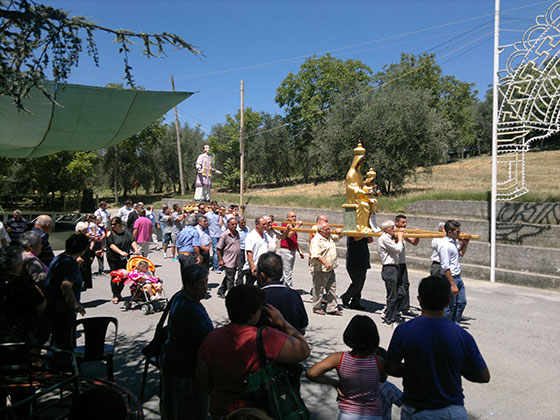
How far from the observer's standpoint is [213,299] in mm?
8961

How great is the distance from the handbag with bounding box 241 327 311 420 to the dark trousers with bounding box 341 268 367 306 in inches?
220

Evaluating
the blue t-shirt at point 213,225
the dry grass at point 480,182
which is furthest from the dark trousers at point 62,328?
the dry grass at point 480,182

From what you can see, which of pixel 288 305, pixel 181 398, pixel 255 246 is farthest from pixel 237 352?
pixel 255 246

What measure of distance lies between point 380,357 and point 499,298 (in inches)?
316

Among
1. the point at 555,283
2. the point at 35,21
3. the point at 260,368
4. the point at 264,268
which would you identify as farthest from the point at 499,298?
the point at 35,21

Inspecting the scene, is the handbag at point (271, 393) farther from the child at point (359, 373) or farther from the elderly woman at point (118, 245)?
the elderly woman at point (118, 245)

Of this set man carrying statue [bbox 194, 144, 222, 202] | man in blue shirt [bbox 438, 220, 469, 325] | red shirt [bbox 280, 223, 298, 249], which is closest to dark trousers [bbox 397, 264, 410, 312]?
man in blue shirt [bbox 438, 220, 469, 325]

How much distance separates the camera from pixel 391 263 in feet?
23.6

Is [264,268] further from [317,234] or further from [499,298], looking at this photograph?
[499,298]

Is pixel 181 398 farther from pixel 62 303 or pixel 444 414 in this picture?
pixel 62 303

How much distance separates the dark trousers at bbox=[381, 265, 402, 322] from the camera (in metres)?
7.08

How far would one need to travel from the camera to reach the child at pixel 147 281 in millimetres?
7826

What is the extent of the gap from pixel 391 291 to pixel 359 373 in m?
4.73

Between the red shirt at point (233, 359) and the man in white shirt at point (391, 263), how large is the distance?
492 cm
